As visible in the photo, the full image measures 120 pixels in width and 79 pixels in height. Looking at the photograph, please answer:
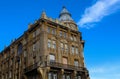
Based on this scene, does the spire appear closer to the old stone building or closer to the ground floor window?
the old stone building

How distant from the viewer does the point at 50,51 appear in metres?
48.6

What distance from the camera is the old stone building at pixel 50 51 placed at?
47.1 meters

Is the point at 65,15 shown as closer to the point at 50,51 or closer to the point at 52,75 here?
the point at 50,51

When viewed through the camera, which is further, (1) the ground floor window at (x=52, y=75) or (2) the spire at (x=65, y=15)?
(2) the spire at (x=65, y=15)

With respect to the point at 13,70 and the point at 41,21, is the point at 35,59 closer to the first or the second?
the point at 41,21

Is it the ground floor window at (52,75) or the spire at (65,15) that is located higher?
the spire at (65,15)

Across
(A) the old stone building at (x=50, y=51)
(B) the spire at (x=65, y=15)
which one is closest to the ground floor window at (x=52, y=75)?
(A) the old stone building at (x=50, y=51)

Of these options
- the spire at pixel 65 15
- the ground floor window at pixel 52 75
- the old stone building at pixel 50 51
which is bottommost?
the ground floor window at pixel 52 75

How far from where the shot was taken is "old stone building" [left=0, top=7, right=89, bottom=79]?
4708 centimetres

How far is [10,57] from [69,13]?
22.6 meters

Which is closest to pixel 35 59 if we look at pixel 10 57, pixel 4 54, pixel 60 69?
pixel 60 69

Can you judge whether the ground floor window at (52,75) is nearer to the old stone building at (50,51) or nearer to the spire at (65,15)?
the old stone building at (50,51)

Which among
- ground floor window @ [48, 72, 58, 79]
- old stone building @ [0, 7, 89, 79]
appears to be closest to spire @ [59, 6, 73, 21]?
old stone building @ [0, 7, 89, 79]

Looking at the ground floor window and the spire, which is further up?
the spire
